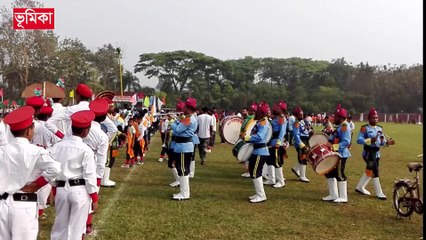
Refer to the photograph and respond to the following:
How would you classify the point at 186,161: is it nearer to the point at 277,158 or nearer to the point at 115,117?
the point at 277,158

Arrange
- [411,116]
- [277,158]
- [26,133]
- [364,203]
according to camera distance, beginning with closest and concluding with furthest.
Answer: [26,133] < [364,203] < [277,158] < [411,116]

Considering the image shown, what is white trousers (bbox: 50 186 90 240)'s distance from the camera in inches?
173

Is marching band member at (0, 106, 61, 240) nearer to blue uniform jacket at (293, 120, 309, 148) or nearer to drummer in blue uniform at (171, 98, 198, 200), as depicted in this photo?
drummer in blue uniform at (171, 98, 198, 200)

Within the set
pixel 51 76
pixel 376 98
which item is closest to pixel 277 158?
pixel 51 76

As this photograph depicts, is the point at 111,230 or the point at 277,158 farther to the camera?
the point at 277,158

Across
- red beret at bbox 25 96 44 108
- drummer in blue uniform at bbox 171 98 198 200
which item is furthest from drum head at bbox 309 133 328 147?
red beret at bbox 25 96 44 108

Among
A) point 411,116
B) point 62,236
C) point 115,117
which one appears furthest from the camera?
point 411,116

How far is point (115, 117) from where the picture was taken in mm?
13008

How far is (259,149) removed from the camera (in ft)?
27.3

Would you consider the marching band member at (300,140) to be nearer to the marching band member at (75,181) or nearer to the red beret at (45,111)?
the red beret at (45,111)

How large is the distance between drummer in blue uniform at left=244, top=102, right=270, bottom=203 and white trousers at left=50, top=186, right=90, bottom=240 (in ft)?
14.3

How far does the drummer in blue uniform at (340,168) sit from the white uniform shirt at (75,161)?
560 cm

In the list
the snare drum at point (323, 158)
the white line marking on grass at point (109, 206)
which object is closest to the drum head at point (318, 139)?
the snare drum at point (323, 158)

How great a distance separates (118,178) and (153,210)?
3491mm
